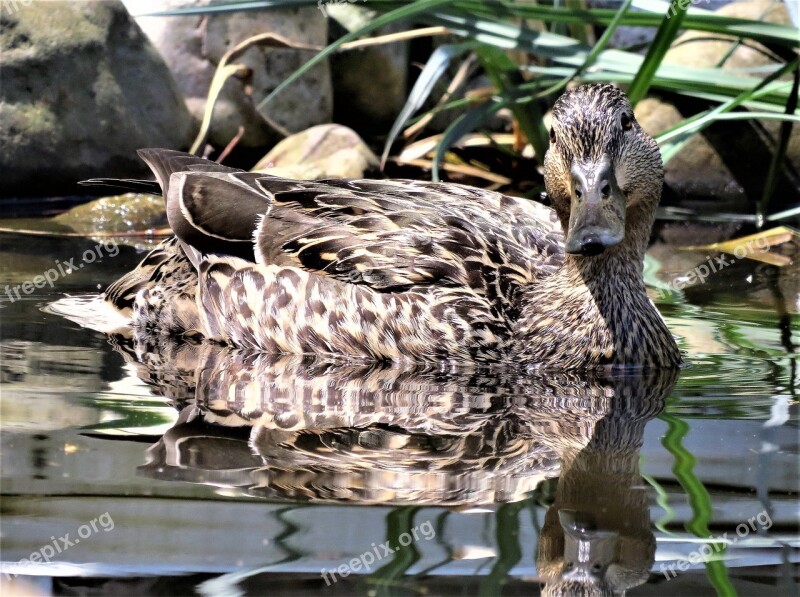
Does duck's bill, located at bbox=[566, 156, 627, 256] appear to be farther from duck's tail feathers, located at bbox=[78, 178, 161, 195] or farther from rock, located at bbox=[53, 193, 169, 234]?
rock, located at bbox=[53, 193, 169, 234]

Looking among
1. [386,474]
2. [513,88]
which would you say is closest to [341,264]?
[386,474]

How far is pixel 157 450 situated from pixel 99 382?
128 cm

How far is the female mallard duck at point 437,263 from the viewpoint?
258 inches

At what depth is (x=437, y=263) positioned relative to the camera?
6.88 metres

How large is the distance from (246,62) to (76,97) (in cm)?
170

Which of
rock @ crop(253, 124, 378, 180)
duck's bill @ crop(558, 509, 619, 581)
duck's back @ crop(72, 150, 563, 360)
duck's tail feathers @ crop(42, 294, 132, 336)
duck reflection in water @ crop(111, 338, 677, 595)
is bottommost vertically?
duck's bill @ crop(558, 509, 619, 581)

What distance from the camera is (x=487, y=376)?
667cm

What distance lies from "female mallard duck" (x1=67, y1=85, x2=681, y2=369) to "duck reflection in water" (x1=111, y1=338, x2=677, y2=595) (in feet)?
0.50

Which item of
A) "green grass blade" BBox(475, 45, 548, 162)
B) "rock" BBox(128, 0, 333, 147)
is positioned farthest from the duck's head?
"rock" BBox(128, 0, 333, 147)

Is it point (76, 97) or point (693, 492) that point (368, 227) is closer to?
point (693, 492)

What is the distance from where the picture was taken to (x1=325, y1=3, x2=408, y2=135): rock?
13.3 meters

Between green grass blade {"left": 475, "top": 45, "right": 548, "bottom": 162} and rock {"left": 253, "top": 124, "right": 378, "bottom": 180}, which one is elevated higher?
green grass blade {"left": 475, "top": 45, "right": 548, "bottom": 162}

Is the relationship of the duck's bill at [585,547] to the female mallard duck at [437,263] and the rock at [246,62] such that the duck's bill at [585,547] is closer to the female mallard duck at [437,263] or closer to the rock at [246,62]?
the female mallard duck at [437,263]

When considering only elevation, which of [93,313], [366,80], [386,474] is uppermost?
[366,80]
